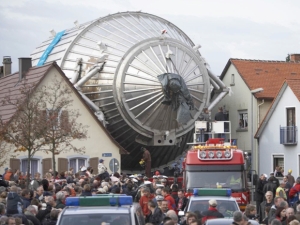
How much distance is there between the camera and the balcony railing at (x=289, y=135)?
157 ft

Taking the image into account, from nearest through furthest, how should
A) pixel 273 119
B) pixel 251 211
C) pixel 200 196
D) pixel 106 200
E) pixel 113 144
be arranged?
pixel 106 200 < pixel 251 211 < pixel 200 196 < pixel 113 144 < pixel 273 119

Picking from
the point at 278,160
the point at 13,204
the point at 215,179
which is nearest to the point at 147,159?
the point at 278,160

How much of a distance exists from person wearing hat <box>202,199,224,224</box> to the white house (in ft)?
93.0

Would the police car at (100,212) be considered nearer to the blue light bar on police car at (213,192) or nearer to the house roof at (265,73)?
the blue light bar on police car at (213,192)

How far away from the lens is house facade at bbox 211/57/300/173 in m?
52.6

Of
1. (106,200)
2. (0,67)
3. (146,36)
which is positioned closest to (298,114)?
(146,36)

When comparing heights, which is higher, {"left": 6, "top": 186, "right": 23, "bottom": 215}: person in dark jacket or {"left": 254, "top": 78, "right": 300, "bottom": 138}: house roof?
{"left": 254, "top": 78, "right": 300, "bottom": 138}: house roof

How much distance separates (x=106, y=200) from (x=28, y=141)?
46.0 feet

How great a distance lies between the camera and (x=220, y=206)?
2053 centimetres

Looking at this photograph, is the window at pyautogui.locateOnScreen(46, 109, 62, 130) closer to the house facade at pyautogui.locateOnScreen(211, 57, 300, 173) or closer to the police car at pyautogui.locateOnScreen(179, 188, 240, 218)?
the police car at pyautogui.locateOnScreen(179, 188, 240, 218)

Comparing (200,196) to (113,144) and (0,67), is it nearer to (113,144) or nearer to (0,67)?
(113,144)

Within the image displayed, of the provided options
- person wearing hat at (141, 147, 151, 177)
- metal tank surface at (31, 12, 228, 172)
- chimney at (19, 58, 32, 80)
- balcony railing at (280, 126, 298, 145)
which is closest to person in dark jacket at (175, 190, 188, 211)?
metal tank surface at (31, 12, 228, 172)

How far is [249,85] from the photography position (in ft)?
175

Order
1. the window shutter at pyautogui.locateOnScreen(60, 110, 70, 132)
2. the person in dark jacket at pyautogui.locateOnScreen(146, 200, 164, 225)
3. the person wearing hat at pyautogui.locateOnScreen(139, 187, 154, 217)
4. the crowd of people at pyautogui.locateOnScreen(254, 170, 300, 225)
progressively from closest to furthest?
the crowd of people at pyautogui.locateOnScreen(254, 170, 300, 225) → the person in dark jacket at pyautogui.locateOnScreen(146, 200, 164, 225) → the person wearing hat at pyautogui.locateOnScreen(139, 187, 154, 217) → the window shutter at pyautogui.locateOnScreen(60, 110, 70, 132)
